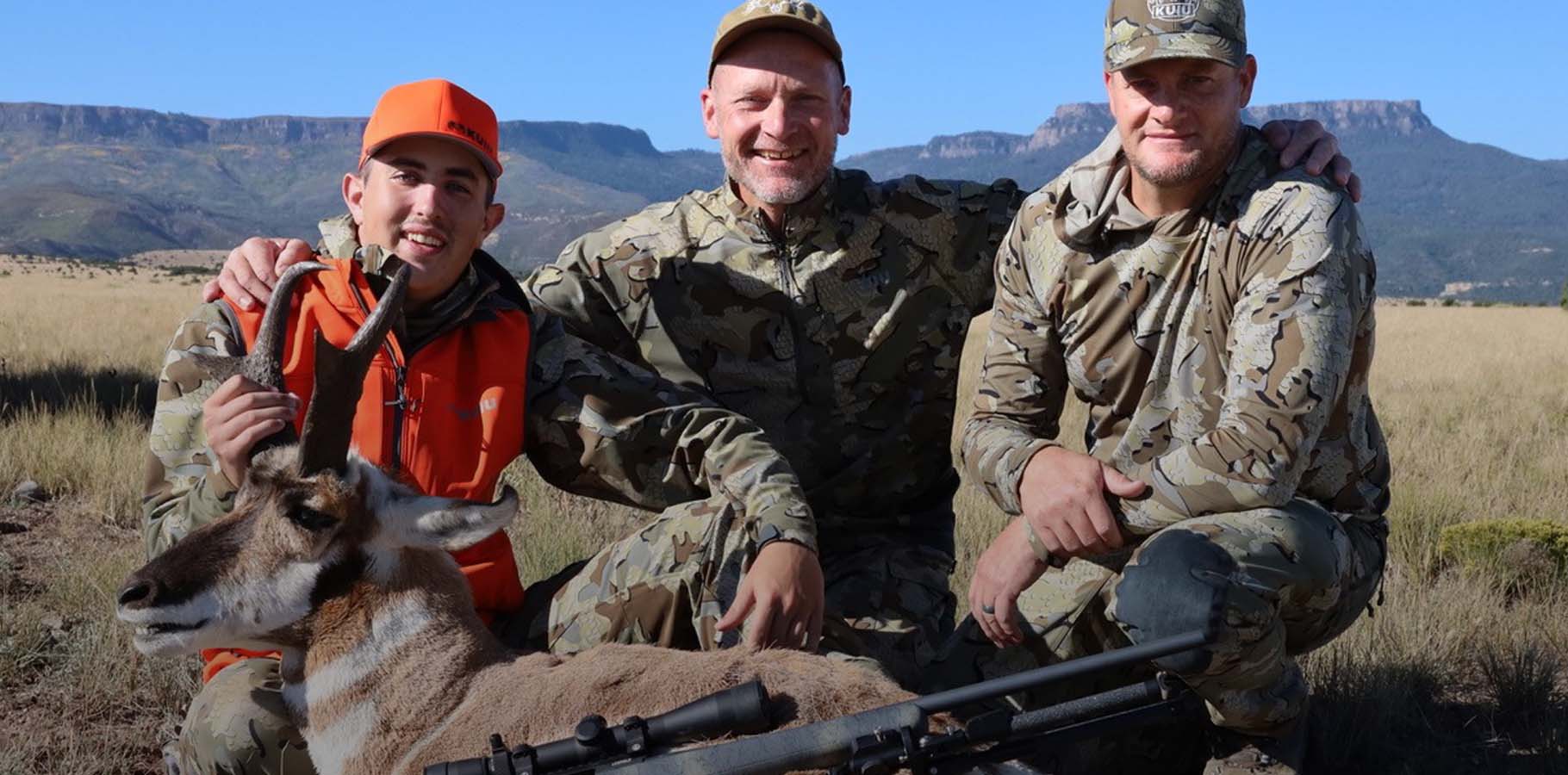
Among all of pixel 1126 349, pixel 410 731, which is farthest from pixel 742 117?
pixel 410 731

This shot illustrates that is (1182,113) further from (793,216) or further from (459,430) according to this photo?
(459,430)

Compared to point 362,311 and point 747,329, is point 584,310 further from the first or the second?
point 362,311

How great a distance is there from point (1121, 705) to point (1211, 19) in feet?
7.57

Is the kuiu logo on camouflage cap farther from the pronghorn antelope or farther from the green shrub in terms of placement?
the green shrub

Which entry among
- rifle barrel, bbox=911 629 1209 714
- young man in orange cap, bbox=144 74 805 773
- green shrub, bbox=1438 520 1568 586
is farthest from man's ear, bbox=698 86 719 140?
green shrub, bbox=1438 520 1568 586

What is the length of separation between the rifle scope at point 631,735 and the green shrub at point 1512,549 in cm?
506

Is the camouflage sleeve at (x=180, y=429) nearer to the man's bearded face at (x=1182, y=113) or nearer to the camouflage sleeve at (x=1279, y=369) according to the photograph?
the camouflage sleeve at (x=1279, y=369)

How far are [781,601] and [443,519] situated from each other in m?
1.12

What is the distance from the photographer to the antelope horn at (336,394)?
154 inches

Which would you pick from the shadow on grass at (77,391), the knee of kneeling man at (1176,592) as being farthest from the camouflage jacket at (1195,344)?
the shadow on grass at (77,391)

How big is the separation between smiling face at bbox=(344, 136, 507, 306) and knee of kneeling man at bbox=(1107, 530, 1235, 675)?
2.55m

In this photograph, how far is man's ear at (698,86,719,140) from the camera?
247 inches

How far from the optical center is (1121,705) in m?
3.71

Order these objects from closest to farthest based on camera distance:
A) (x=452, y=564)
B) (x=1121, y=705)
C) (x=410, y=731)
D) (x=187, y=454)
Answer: (x=1121, y=705), (x=410, y=731), (x=452, y=564), (x=187, y=454)
